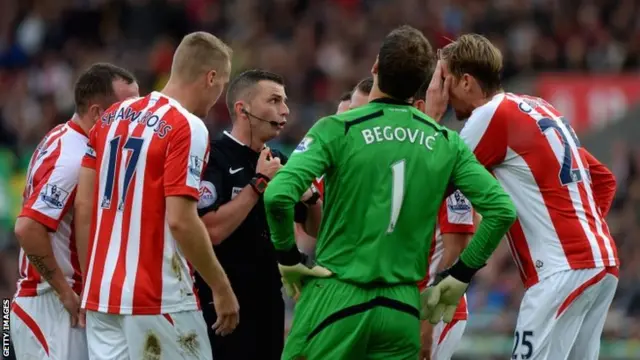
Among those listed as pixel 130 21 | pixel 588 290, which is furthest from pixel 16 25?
pixel 588 290

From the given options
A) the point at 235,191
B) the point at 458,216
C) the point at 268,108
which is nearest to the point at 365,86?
the point at 268,108

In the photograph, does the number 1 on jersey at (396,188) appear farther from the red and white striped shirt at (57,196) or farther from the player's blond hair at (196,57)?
the red and white striped shirt at (57,196)

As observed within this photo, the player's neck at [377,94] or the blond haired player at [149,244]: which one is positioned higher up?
the player's neck at [377,94]

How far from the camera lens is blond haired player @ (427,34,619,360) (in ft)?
27.7

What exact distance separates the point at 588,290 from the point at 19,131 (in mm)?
15764

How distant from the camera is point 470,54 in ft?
28.3

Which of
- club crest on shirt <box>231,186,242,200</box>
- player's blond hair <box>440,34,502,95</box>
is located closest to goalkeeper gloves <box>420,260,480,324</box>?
player's blond hair <box>440,34,502,95</box>

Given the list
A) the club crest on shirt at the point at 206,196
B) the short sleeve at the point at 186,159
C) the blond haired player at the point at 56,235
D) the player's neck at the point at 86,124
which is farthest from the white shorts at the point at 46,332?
the short sleeve at the point at 186,159

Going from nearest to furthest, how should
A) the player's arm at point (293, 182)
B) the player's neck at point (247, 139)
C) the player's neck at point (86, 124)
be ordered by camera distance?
the player's arm at point (293, 182) < the player's neck at point (247, 139) < the player's neck at point (86, 124)

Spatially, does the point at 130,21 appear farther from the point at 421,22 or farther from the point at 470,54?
the point at 470,54

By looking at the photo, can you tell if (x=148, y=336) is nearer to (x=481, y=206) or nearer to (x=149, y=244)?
(x=149, y=244)

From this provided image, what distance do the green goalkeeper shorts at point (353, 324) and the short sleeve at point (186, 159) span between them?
898 millimetres

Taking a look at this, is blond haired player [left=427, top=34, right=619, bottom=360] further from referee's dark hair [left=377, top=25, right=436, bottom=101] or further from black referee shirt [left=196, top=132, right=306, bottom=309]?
black referee shirt [left=196, top=132, right=306, bottom=309]

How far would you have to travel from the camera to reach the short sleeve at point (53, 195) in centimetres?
885
